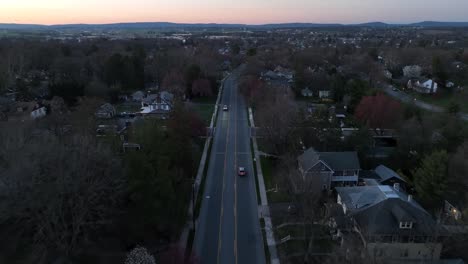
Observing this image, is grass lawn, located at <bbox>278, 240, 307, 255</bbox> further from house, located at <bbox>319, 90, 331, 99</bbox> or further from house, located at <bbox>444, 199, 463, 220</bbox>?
house, located at <bbox>319, 90, 331, 99</bbox>

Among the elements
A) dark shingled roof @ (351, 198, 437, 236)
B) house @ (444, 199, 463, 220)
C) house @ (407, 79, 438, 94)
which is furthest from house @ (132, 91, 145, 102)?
house @ (407, 79, 438, 94)

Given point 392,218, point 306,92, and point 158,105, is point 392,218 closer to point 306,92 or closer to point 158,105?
point 158,105

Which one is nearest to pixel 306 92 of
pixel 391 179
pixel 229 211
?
pixel 391 179

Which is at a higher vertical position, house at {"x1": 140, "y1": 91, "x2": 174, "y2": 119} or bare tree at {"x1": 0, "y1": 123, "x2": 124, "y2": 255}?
bare tree at {"x1": 0, "y1": 123, "x2": 124, "y2": 255}

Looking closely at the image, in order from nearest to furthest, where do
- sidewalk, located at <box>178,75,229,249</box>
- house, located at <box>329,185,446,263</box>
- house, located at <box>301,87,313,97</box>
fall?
house, located at <box>329,185,446,263</box>
sidewalk, located at <box>178,75,229,249</box>
house, located at <box>301,87,313,97</box>

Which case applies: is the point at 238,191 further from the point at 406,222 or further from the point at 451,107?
the point at 451,107

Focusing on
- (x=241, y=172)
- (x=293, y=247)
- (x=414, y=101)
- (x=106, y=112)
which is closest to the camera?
(x=293, y=247)

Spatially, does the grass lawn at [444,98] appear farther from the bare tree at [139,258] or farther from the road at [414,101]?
the bare tree at [139,258]
